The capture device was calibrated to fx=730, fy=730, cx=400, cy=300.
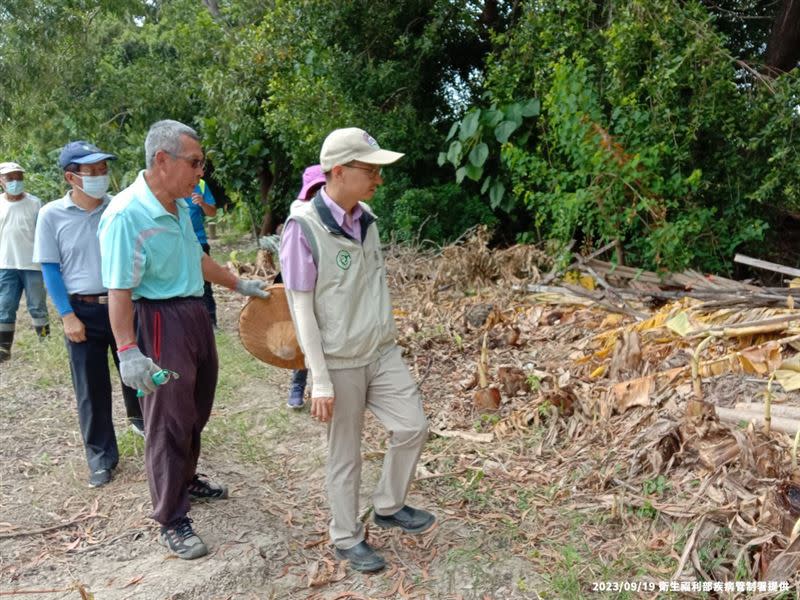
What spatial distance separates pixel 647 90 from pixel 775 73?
144cm

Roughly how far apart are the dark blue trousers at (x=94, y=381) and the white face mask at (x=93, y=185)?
0.68 m

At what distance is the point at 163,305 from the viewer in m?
3.49

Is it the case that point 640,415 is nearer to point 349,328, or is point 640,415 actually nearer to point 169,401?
point 349,328

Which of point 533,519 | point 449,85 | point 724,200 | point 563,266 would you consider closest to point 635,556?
point 533,519

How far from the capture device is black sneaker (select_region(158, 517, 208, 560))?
11.6 feet

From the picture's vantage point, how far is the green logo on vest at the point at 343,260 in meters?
3.21

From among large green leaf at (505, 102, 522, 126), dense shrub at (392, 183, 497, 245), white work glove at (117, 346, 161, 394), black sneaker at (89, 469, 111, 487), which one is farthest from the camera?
dense shrub at (392, 183, 497, 245)

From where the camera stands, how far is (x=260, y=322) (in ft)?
12.7

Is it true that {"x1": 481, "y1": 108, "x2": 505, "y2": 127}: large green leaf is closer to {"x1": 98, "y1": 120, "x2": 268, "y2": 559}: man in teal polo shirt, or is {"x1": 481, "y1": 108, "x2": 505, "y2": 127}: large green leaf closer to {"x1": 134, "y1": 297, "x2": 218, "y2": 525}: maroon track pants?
{"x1": 98, "y1": 120, "x2": 268, "y2": 559}: man in teal polo shirt

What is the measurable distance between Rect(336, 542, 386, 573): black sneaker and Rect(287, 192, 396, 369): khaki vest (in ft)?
2.97

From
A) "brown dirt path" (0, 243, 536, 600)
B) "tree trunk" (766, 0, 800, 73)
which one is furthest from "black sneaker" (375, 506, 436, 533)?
"tree trunk" (766, 0, 800, 73)

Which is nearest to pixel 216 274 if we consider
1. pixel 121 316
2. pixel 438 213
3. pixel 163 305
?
pixel 163 305

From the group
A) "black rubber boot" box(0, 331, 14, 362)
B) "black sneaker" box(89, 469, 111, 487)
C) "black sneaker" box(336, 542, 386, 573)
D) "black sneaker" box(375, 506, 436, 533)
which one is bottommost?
"black rubber boot" box(0, 331, 14, 362)

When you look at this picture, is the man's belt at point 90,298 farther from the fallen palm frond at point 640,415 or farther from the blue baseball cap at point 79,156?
the fallen palm frond at point 640,415
